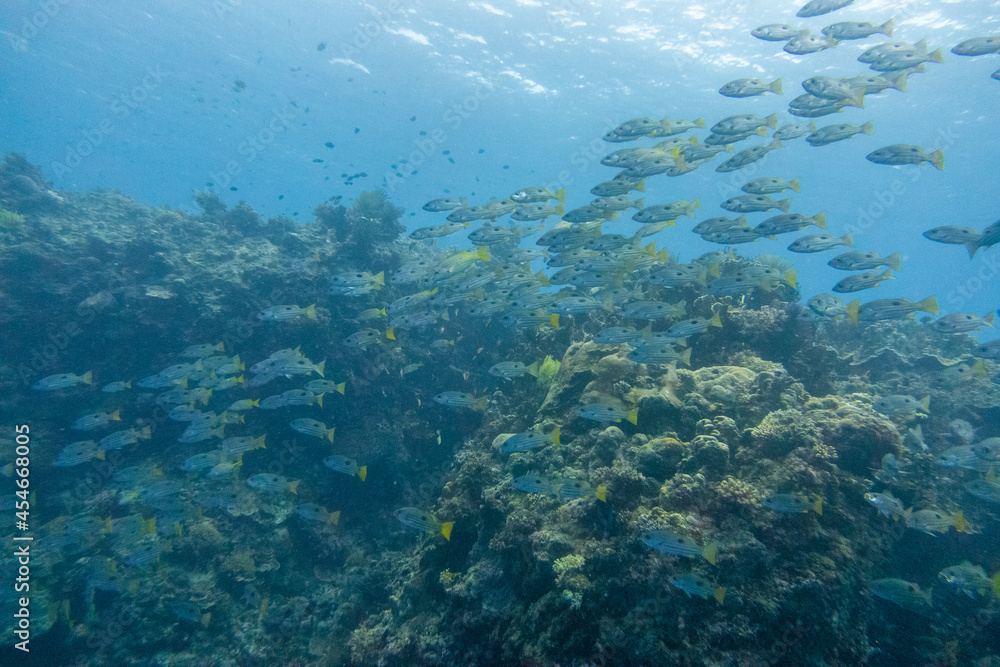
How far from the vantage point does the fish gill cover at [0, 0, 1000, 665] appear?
15.6ft

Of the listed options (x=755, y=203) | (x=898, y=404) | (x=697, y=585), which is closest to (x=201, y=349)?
(x=697, y=585)

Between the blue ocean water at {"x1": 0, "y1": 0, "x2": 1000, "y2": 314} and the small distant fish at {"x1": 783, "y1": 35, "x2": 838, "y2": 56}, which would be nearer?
the small distant fish at {"x1": 783, "y1": 35, "x2": 838, "y2": 56}

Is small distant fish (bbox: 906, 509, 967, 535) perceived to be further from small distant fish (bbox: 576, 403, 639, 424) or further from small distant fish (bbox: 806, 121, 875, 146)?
small distant fish (bbox: 806, 121, 875, 146)

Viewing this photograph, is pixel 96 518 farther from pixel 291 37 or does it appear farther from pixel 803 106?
pixel 291 37

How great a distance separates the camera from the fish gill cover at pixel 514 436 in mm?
4742

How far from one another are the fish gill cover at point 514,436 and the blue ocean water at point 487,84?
27.6 feet

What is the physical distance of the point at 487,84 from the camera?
34.3m

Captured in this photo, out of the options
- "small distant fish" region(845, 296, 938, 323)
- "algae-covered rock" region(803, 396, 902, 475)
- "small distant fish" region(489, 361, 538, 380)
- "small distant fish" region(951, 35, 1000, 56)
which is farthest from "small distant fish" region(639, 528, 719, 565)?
"small distant fish" region(951, 35, 1000, 56)

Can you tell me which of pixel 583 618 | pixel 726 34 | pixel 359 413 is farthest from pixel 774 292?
pixel 726 34

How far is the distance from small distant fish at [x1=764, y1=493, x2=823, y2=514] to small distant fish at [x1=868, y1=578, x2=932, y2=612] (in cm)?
173

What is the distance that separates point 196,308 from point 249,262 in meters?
2.07

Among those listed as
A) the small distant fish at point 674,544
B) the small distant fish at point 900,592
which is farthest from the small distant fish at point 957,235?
the small distant fish at point 674,544

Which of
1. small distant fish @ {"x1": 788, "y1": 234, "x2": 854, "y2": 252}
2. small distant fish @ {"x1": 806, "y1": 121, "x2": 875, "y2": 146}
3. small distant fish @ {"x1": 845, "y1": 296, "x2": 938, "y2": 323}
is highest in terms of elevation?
small distant fish @ {"x1": 806, "y1": 121, "x2": 875, "y2": 146}

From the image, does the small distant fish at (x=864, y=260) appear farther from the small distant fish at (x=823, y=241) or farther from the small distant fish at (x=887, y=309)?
the small distant fish at (x=887, y=309)
